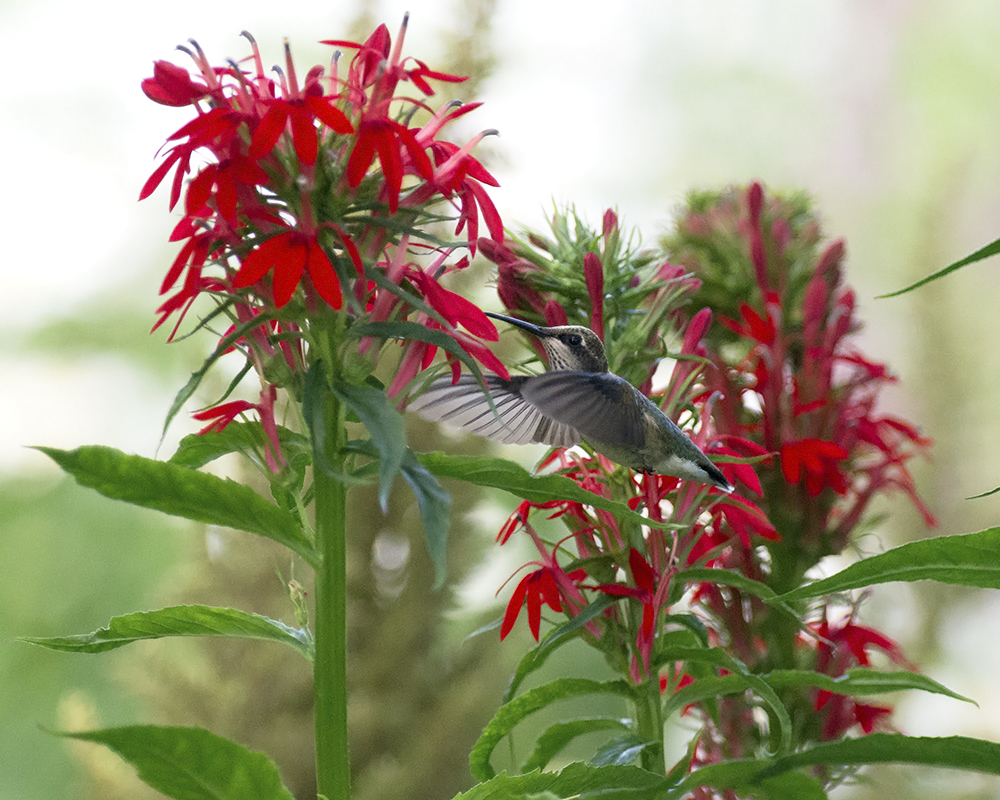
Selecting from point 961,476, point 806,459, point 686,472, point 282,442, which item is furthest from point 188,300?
point 961,476

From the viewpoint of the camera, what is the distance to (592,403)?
1.47ft

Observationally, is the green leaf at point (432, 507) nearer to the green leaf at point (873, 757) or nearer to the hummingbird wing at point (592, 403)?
the hummingbird wing at point (592, 403)

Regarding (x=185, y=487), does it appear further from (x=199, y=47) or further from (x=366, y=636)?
(x=366, y=636)

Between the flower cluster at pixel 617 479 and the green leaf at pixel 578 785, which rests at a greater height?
the flower cluster at pixel 617 479

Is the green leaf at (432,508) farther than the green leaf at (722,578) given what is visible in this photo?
No

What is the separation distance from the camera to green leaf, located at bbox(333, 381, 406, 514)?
0.93 ft

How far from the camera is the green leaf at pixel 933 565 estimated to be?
1.22ft

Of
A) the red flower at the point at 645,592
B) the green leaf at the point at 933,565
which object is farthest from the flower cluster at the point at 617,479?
the green leaf at the point at 933,565

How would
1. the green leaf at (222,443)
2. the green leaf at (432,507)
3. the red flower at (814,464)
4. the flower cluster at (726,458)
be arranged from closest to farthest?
the green leaf at (432,507) → the green leaf at (222,443) → the flower cluster at (726,458) → the red flower at (814,464)

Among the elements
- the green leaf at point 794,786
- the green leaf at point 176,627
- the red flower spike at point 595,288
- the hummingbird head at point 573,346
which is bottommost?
the green leaf at point 794,786

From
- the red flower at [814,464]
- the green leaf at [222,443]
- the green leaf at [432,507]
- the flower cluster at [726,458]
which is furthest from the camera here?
the red flower at [814,464]

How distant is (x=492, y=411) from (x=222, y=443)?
130 mm

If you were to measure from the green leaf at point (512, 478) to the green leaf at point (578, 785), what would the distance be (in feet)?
0.36

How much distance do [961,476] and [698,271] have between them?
1272 mm
